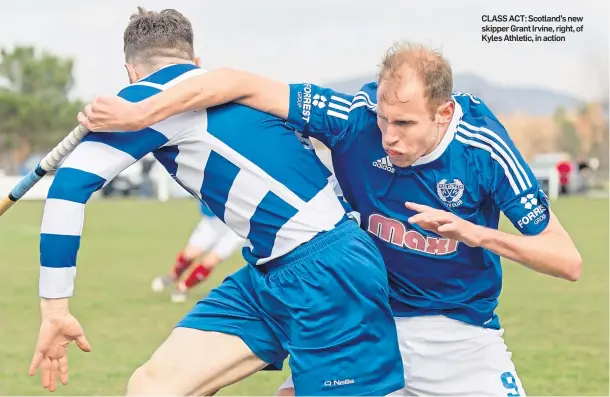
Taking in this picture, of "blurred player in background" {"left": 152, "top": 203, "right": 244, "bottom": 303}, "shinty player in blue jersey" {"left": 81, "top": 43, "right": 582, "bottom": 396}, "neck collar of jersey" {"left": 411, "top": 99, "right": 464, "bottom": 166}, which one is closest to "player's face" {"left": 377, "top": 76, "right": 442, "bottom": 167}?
"shinty player in blue jersey" {"left": 81, "top": 43, "right": 582, "bottom": 396}

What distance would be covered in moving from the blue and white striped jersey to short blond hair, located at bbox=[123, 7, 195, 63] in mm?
87

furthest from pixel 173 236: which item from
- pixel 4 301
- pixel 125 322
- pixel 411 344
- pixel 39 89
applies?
pixel 39 89

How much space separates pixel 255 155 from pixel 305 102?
1.25 ft

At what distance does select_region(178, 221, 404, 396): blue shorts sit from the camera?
4297 mm

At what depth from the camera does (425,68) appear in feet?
13.9

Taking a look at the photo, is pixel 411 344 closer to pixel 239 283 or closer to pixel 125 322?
pixel 239 283

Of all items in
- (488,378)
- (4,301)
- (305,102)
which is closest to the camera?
(305,102)

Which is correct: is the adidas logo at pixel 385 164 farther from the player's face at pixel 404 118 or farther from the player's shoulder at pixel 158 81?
the player's shoulder at pixel 158 81

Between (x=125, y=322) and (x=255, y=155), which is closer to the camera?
(x=255, y=155)

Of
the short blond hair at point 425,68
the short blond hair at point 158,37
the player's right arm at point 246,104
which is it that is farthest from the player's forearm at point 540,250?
the short blond hair at point 158,37

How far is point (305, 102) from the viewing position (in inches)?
178

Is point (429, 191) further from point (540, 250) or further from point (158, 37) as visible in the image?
point (158, 37)

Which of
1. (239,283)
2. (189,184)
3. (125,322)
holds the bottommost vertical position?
(125,322)

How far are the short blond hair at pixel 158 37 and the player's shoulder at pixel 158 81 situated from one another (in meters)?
0.07
